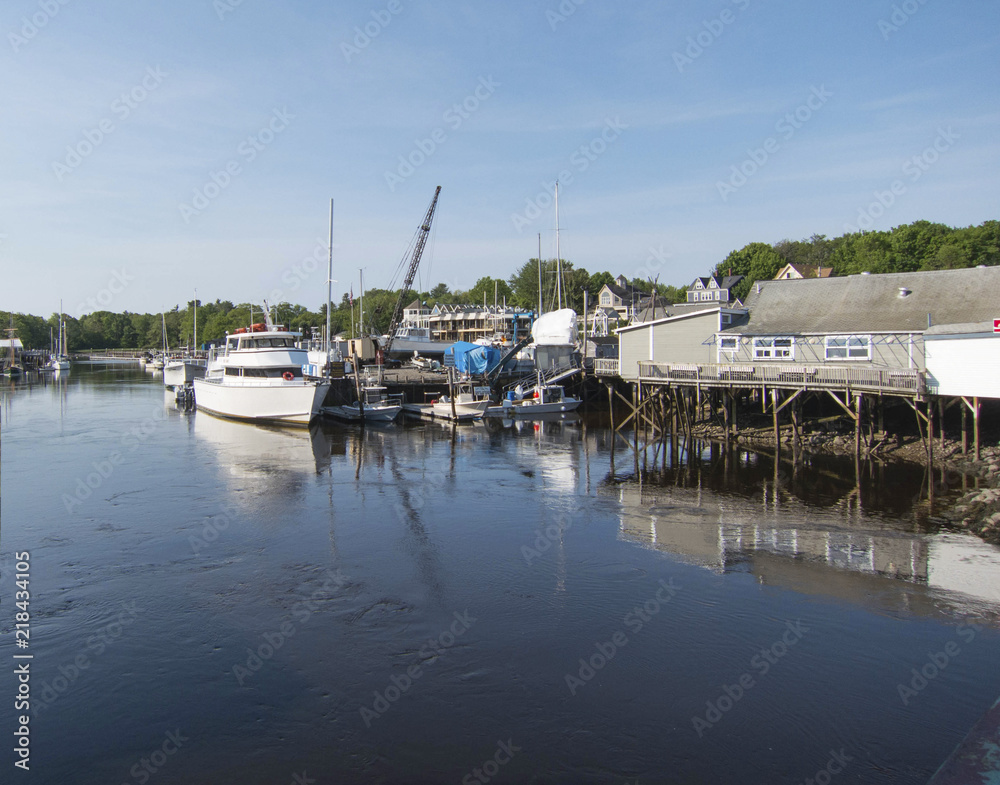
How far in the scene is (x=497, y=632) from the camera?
12.3m

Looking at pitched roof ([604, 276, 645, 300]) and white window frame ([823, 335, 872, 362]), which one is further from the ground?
pitched roof ([604, 276, 645, 300])

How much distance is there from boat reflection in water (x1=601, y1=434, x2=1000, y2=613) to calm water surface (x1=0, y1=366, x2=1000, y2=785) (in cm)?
10

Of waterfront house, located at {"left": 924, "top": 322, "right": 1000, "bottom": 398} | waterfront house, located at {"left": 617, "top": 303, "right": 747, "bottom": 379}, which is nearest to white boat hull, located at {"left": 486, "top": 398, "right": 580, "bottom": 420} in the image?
waterfront house, located at {"left": 617, "top": 303, "right": 747, "bottom": 379}

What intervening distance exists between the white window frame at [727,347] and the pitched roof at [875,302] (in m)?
0.59

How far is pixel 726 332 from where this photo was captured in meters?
33.5

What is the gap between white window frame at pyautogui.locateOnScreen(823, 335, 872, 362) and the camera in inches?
1132

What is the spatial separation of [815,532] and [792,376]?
11724 millimetres

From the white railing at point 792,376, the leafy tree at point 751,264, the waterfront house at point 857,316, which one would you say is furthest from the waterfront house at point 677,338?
the leafy tree at point 751,264

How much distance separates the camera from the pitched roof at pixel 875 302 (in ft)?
91.6

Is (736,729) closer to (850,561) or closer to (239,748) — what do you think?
(239,748)

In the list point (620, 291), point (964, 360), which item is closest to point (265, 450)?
point (964, 360)

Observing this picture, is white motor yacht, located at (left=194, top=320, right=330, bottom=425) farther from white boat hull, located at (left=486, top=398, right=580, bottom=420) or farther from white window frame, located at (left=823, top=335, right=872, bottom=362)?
white window frame, located at (left=823, top=335, right=872, bottom=362)

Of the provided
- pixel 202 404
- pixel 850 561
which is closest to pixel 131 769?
pixel 850 561

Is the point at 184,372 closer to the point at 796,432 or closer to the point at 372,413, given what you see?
the point at 372,413
